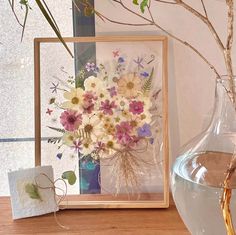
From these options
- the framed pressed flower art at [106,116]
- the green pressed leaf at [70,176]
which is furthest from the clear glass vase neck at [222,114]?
the green pressed leaf at [70,176]

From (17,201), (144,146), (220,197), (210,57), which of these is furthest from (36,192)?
(210,57)

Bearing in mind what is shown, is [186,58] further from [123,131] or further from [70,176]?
[70,176]

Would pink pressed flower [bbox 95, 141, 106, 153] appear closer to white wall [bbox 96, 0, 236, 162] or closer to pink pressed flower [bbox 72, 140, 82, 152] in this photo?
pink pressed flower [bbox 72, 140, 82, 152]

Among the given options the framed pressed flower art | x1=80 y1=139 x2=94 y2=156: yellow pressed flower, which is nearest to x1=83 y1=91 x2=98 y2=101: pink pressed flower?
the framed pressed flower art

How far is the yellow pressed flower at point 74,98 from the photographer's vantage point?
95 centimetres

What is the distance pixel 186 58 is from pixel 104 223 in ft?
1.55

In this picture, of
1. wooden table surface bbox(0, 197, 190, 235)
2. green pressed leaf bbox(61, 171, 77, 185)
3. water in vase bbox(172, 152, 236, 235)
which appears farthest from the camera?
green pressed leaf bbox(61, 171, 77, 185)

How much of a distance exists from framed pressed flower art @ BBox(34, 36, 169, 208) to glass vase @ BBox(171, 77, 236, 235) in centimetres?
14

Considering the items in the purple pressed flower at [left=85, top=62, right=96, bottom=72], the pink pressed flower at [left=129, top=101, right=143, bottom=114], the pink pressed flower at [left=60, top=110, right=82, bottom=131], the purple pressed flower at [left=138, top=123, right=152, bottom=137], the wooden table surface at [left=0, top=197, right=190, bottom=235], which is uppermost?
the purple pressed flower at [left=85, top=62, right=96, bottom=72]

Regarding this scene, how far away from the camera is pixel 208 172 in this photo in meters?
0.80

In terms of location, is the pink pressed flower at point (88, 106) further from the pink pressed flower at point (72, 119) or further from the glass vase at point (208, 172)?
the glass vase at point (208, 172)

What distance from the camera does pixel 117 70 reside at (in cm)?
96

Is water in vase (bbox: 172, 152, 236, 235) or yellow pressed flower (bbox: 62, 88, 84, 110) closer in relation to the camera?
water in vase (bbox: 172, 152, 236, 235)

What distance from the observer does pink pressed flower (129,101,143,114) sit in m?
0.95
